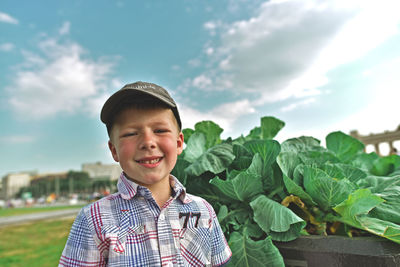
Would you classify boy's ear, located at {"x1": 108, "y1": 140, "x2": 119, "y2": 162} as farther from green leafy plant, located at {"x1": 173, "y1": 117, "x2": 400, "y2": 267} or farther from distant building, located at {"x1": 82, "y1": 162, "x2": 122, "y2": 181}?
distant building, located at {"x1": 82, "y1": 162, "x2": 122, "y2": 181}

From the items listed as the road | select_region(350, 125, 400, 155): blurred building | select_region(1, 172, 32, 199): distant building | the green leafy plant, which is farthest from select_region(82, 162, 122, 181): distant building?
the green leafy plant

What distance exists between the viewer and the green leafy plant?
144 centimetres

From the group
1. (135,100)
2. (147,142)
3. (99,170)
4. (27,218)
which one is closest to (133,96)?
(135,100)

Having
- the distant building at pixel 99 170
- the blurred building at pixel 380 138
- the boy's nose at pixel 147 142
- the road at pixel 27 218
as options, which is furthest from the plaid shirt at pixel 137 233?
the distant building at pixel 99 170

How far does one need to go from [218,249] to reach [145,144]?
0.59 m

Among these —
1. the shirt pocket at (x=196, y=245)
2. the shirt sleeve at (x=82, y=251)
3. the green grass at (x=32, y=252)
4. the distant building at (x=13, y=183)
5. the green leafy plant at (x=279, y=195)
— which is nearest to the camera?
the shirt sleeve at (x=82, y=251)

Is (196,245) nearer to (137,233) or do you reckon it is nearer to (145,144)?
(137,233)

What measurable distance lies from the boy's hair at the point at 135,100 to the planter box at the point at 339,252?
930 mm

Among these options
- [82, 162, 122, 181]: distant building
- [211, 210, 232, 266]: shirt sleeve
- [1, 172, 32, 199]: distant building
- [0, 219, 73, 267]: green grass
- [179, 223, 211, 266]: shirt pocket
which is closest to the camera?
[179, 223, 211, 266]: shirt pocket

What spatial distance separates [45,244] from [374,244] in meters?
6.77

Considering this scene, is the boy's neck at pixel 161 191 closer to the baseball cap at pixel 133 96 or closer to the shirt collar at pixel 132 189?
the shirt collar at pixel 132 189

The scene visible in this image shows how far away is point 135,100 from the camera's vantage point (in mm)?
1155

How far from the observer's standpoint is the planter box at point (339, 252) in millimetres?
1285

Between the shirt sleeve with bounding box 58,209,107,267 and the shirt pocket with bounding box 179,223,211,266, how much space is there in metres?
0.31
